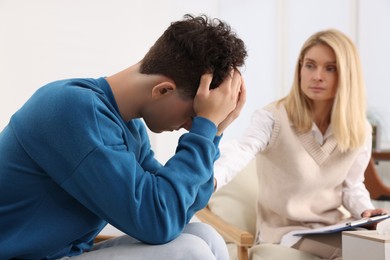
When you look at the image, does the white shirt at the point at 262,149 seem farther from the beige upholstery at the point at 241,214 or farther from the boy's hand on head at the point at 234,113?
the boy's hand on head at the point at 234,113

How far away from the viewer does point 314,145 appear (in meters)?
2.06

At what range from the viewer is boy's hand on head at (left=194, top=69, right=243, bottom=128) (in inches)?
45.8

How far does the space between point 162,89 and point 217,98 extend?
125 millimetres

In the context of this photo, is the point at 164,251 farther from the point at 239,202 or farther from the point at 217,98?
the point at 239,202

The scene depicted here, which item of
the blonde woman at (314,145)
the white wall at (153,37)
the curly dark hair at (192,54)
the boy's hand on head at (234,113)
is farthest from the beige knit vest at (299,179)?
the white wall at (153,37)

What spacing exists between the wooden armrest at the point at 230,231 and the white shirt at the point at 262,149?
6.9 inches

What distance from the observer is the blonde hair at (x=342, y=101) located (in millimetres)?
2061

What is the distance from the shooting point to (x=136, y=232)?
1.05 m

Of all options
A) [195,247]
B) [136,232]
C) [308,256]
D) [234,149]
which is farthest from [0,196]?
[308,256]

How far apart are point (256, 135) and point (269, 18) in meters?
2.73

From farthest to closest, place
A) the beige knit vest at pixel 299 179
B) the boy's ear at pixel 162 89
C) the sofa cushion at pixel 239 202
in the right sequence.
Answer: the sofa cushion at pixel 239 202, the beige knit vest at pixel 299 179, the boy's ear at pixel 162 89

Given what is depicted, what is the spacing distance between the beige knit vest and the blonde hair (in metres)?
0.04

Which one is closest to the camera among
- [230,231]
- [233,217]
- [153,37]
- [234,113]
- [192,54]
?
[192,54]

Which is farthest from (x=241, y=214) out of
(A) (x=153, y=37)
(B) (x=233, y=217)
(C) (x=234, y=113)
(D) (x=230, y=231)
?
(A) (x=153, y=37)
